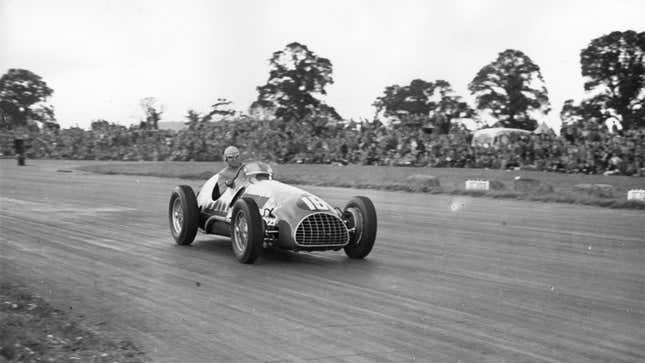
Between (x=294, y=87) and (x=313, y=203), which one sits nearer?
(x=313, y=203)

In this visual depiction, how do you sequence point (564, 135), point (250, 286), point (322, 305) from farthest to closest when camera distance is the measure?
point (564, 135)
point (250, 286)
point (322, 305)

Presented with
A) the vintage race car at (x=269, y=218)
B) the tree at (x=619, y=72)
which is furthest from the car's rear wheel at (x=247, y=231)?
the tree at (x=619, y=72)

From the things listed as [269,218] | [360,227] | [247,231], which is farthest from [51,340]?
[360,227]

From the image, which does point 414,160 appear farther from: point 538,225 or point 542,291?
point 542,291

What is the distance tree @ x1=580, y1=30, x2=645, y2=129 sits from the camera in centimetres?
2762

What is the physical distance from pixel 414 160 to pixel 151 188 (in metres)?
10.7

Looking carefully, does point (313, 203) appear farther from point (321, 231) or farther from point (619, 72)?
point (619, 72)

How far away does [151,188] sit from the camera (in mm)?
23594

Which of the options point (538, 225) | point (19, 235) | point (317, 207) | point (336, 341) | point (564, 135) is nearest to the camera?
point (336, 341)

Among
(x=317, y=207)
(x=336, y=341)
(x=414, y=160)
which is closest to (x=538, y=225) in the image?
(x=317, y=207)

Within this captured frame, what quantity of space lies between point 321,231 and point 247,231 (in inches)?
32.9

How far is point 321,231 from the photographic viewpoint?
8.92 meters

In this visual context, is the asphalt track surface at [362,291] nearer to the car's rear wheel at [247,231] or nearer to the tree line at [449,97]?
the car's rear wheel at [247,231]

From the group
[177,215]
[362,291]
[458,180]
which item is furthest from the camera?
[458,180]
